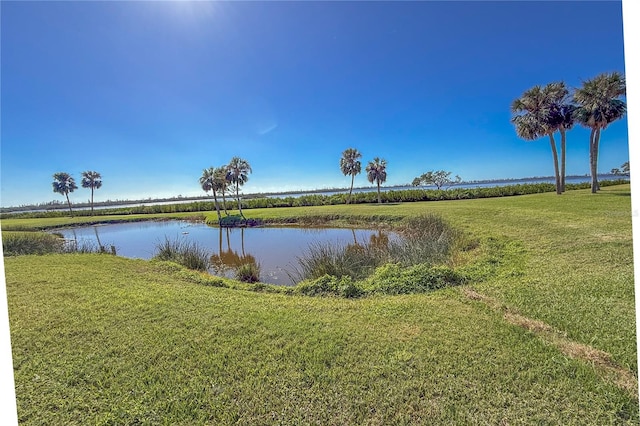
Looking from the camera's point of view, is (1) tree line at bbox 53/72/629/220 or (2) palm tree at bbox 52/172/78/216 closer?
(1) tree line at bbox 53/72/629/220

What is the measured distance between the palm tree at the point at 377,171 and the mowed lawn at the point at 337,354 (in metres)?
29.1

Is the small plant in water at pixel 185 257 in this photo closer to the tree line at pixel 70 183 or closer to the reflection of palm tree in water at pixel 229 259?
the reflection of palm tree in water at pixel 229 259

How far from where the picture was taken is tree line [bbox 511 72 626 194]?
16.3 metres

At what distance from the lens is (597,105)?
1638cm

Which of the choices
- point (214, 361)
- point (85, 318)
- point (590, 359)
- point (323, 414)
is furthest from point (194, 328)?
point (590, 359)

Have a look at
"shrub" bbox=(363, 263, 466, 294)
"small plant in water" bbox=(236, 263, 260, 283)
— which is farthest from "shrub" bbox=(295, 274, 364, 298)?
"small plant in water" bbox=(236, 263, 260, 283)

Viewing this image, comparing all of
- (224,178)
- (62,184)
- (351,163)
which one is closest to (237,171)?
(224,178)

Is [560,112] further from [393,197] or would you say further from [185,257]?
[185,257]

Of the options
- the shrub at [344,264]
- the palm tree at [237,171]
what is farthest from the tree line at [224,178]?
the shrub at [344,264]

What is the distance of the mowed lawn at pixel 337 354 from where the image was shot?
1.81m

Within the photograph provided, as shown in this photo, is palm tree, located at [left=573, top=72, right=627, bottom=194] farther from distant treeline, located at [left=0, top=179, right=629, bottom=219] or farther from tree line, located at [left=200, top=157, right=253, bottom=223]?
tree line, located at [left=200, top=157, right=253, bottom=223]

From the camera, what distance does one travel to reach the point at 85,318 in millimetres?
3270

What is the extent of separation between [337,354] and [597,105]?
23.2 meters

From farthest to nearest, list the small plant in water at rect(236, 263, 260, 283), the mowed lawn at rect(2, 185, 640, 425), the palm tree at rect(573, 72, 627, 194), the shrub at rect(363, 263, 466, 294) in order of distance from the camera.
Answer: the palm tree at rect(573, 72, 627, 194), the small plant in water at rect(236, 263, 260, 283), the shrub at rect(363, 263, 466, 294), the mowed lawn at rect(2, 185, 640, 425)
